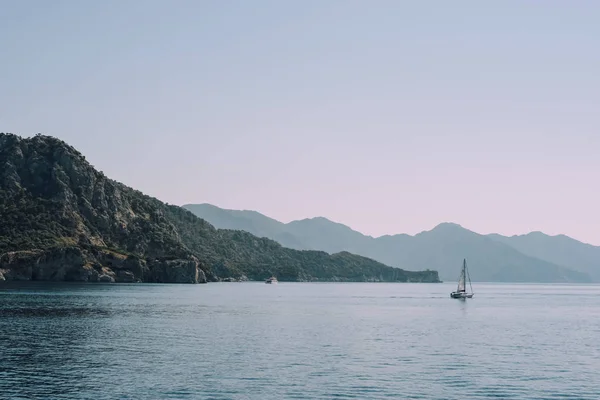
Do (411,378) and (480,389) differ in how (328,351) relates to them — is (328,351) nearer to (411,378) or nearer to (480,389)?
(411,378)

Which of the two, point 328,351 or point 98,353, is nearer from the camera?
point 98,353

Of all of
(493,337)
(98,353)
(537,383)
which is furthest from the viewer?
(493,337)

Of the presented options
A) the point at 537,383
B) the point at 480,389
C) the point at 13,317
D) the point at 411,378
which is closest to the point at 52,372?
the point at 411,378

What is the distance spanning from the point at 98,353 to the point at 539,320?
117414mm

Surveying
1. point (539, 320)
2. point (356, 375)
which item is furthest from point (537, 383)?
point (539, 320)

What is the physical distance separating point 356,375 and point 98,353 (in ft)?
120

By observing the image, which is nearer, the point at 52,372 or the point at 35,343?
the point at 52,372

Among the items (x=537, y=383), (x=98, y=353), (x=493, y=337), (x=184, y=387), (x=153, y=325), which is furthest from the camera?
(x=153, y=325)

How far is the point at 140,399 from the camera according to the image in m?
60.2

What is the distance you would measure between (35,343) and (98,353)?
1438cm

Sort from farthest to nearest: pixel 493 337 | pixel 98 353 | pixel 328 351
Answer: pixel 493 337
pixel 328 351
pixel 98 353

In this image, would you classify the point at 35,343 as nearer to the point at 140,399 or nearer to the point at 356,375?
the point at 140,399

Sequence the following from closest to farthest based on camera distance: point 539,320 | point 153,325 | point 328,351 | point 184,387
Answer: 1. point 184,387
2. point 328,351
3. point 153,325
4. point 539,320

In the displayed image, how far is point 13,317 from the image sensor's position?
132000 mm
